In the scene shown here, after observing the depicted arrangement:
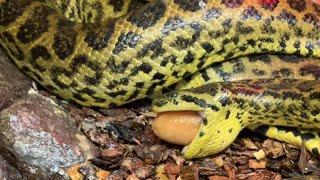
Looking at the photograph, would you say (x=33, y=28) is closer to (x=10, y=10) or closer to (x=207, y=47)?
(x=10, y=10)

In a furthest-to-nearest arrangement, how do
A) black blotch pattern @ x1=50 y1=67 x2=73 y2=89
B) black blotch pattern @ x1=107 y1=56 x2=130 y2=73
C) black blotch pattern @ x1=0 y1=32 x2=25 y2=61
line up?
black blotch pattern @ x1=0 y1=32 x2=25 y2=61, black blotch pattern @ x1=50 y1=67 x2=73 y2=89, black blotch pattern @ x1=107 y1=56 x2=130 y2=73

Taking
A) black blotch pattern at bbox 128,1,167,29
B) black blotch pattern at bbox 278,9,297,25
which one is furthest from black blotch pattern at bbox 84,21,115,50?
black blotch pattern at bbox 278,9,297,25

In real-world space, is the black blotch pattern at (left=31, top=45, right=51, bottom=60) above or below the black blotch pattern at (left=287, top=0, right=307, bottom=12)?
below

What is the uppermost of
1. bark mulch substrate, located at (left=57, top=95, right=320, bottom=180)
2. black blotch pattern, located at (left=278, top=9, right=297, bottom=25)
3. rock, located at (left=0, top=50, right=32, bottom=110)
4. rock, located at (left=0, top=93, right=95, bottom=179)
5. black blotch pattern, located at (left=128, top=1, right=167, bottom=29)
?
black blotch pattern, located at (left=278, top=9, right=297, bottom=25)

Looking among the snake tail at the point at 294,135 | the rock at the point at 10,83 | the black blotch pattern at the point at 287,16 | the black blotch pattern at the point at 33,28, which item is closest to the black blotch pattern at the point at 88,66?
the black blotch pattern at the point at 33,28

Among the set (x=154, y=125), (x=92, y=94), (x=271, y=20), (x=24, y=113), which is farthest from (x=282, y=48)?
(x=24, y=113)

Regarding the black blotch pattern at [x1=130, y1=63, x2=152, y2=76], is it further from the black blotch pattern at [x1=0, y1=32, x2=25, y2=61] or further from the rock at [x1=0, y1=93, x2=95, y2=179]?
the black blotch pattern at [x1=0, y1=32, x2=25, y2=61]
